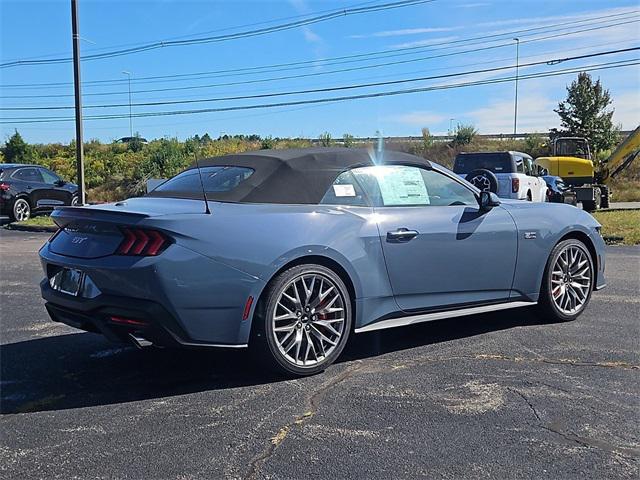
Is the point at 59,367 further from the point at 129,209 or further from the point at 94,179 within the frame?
the point at 94,179

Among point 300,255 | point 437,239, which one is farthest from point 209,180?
point 437,239

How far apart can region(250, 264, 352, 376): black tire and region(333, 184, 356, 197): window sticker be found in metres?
0.64

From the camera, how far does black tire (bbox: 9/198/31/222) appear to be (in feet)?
56.8

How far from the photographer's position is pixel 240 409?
3.77 m

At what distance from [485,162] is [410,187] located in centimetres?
1365

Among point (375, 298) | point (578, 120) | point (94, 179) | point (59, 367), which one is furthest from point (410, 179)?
point (578, 120)

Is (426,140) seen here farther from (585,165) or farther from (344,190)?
(344,190)

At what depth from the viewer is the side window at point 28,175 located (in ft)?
58.2

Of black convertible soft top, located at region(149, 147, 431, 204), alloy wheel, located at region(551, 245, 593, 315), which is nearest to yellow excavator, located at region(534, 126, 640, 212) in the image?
alloy wheel, located at region(551, 245, 593, 315)

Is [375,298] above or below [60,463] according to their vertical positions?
above

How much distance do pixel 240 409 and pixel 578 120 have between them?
4275 centimetres

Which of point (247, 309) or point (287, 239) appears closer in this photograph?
point (247, 309)

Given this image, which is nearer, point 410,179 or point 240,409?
point 240,409

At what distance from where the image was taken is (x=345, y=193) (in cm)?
479
